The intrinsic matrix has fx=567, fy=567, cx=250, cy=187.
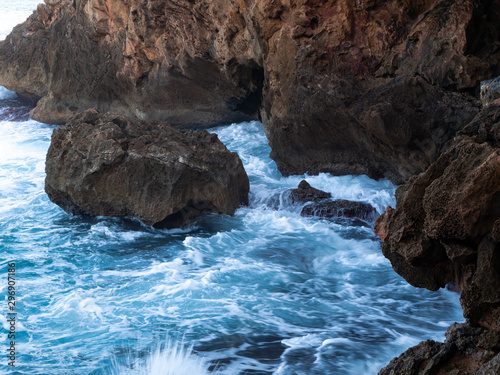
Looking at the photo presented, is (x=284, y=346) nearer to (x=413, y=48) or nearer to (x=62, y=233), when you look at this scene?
(x=62, y=233)

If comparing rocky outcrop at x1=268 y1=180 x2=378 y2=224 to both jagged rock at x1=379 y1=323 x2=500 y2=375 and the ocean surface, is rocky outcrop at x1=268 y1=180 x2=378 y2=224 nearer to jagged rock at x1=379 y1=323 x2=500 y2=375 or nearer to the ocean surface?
the ocean surface

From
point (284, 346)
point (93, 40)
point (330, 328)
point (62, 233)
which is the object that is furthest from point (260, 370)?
point (93, 40)

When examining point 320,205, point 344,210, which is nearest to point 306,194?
point 320,205

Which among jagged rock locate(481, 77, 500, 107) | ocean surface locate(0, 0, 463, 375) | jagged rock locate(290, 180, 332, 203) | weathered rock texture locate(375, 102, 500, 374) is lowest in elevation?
ocean surface locate(0, 0, 463, 375)

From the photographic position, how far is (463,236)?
124 inches

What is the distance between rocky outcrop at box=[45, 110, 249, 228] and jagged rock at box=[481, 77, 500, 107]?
164 inches

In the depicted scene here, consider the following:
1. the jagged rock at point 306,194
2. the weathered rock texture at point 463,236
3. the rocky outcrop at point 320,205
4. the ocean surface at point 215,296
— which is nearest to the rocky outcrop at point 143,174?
the ocean surface at point 215,296

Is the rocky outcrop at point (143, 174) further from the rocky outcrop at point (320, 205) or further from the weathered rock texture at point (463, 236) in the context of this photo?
the weathered rock texture at point (463, 236)

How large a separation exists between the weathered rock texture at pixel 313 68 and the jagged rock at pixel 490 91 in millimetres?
2838

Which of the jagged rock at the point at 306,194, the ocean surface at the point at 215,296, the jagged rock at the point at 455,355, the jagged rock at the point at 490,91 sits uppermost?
the jagged rock at the point at 490,91

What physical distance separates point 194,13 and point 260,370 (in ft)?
28.7

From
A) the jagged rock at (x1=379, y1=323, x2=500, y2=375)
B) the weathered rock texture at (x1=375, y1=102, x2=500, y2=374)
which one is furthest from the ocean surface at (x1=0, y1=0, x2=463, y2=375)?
the weathered rock texture at (x1=375, y1=102, x2=500, y2=374)

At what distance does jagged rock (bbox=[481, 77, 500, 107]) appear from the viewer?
421cm

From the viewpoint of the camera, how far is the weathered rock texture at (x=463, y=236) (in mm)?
3070
